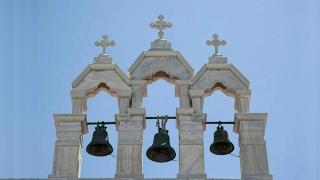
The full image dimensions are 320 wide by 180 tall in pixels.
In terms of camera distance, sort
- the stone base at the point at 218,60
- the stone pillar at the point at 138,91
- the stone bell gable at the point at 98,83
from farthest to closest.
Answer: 1. the stone base at the point at 218,60
2. the stone bell gable at the point at 98,83
3. the stone pillar at the point at 138,91

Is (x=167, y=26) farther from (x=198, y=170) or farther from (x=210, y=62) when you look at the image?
(x=198, y=170)

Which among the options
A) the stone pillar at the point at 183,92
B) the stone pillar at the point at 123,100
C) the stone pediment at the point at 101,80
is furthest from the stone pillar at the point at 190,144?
the stone pediment at the point at 101,80

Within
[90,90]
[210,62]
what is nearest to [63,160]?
[90,90]

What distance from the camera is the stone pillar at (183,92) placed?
35.2m

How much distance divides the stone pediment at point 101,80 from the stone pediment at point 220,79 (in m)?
2.13

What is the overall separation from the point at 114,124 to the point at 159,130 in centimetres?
147

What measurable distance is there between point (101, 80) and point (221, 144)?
4.11 metres

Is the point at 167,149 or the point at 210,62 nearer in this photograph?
the point at 167,149

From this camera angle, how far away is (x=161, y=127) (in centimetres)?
3444

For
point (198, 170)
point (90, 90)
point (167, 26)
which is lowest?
point (198, 170)

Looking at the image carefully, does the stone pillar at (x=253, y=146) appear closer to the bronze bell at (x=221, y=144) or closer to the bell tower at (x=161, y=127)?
the bell tower at (x=161, y=127)

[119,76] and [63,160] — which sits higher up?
[119,76]

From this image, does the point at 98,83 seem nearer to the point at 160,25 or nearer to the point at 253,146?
the point at 160,25

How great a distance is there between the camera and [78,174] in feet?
110
